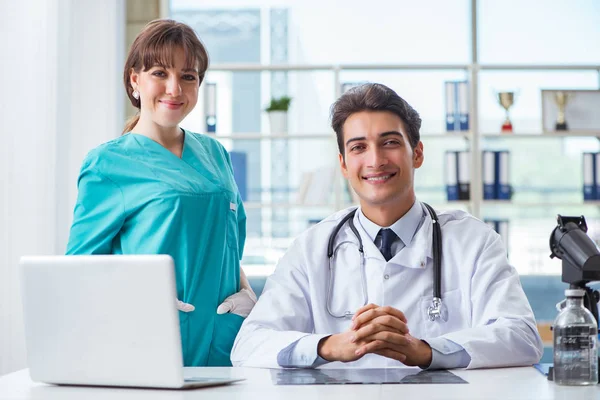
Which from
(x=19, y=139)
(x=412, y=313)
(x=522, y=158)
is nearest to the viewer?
(x=412, y=313)

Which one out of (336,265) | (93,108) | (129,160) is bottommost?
(336,265)

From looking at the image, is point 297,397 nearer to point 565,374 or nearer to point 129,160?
point 565,374

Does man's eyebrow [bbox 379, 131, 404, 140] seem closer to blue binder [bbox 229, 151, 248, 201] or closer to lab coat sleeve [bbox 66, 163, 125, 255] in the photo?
lab coat sleeve [bbox 66, 163, 125, 255]

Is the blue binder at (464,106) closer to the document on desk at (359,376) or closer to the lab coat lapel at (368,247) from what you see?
the lab coat lapel at (368,247)

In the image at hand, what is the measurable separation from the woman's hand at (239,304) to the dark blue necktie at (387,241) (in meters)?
0.43

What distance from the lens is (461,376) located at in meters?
1.59

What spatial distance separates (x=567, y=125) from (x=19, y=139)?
3.03m

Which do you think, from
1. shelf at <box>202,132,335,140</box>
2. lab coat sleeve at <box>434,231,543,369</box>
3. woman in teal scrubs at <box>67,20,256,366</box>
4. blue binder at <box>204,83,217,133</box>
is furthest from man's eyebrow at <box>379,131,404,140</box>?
blue binder at <box>204,83,217,133</box>

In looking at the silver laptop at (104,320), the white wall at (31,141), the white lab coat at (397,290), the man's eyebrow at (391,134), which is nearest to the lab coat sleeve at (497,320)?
the white lab coat at (397,290)

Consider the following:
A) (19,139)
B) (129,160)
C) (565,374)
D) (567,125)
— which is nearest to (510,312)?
(565,374)

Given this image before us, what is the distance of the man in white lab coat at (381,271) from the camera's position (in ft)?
5.94

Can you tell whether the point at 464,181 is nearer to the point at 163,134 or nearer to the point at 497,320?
the point at 163,134

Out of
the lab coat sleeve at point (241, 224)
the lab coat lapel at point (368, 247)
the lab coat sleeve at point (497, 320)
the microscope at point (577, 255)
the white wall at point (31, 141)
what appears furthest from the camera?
the white wall at point (31, 141)

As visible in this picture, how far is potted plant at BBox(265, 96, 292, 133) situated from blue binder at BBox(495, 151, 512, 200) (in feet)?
4.05
